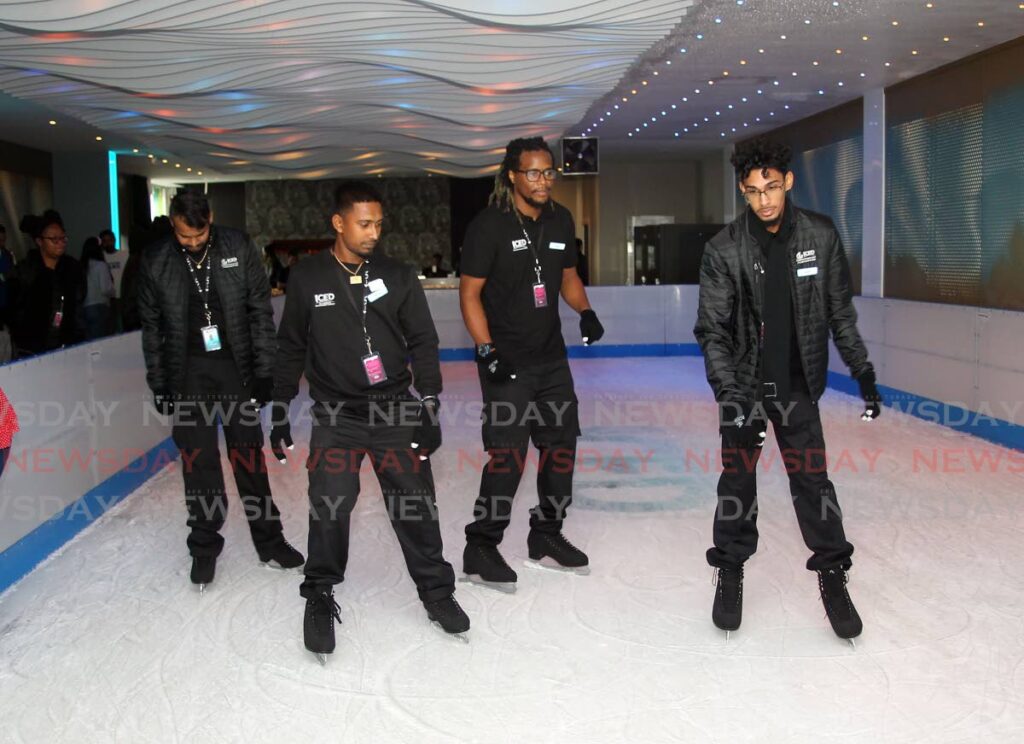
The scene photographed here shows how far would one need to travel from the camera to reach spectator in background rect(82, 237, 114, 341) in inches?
313

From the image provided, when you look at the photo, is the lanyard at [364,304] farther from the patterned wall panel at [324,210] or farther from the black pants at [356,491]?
the patterned wall panel at [324,210]

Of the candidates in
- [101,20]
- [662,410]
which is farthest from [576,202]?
[101,20]

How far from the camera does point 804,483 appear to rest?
10.0 ft

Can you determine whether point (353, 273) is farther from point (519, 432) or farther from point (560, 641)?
point (560, 641)

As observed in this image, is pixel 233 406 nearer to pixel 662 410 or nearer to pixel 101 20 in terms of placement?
pixel 101 20

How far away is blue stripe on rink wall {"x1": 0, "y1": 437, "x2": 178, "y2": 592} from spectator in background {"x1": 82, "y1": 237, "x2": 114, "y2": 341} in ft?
6.94

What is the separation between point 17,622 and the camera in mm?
3469

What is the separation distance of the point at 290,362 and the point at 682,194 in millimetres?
15847

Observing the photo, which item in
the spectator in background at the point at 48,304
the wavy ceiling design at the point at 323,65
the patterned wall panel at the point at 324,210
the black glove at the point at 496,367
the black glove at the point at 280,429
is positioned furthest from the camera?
the patterned wall panel at the point at 324,210

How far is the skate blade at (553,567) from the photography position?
385cm

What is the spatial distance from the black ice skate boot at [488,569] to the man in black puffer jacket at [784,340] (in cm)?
93

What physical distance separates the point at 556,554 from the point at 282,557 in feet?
3.26

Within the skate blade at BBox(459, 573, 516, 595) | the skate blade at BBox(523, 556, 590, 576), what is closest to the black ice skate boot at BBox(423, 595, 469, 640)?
the skate blade at BBox(459, 573, 516, 595)

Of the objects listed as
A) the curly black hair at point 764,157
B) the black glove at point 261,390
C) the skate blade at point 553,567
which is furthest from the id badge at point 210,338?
the curly black hair at point 764,157
